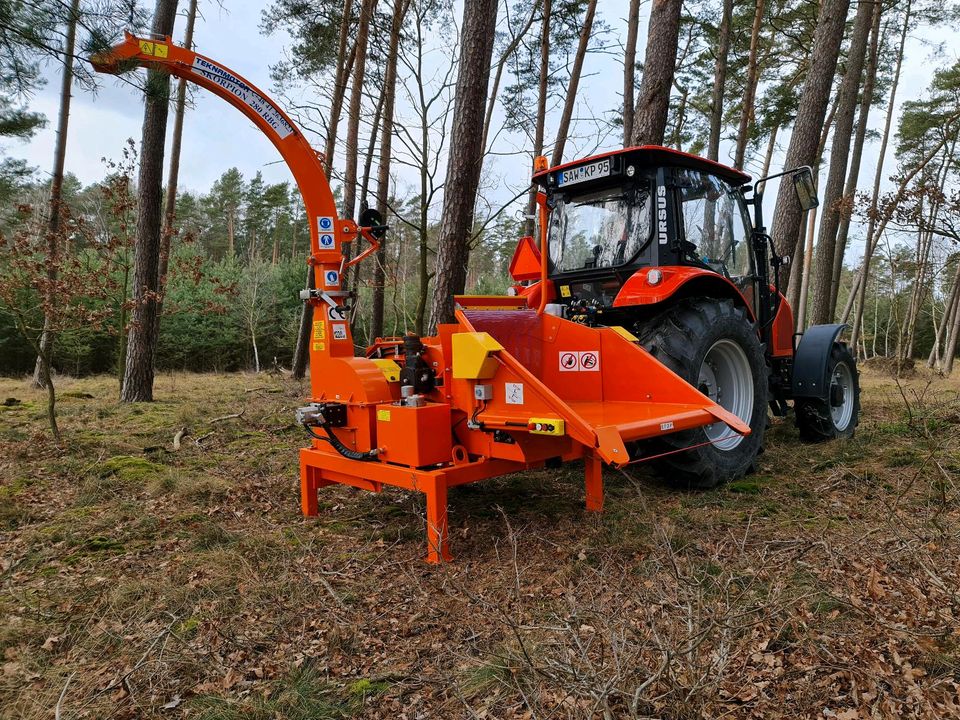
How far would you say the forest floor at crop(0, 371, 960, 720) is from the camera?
7.06 ft

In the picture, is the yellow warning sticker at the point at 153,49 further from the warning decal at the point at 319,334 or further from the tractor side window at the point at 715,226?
the tractor side window at the point at 715,226

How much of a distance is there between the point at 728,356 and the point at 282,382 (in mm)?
10238

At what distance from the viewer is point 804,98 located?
30.5 feet

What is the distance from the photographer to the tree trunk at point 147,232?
941 cm

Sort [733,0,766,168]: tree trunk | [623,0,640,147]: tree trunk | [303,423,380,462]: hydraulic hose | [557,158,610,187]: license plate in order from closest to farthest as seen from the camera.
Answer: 1. [303,423,380,462]: hydraulic hose
2. [557,158,610,187]: license plate
3. [623,0,640,147]: tree trunk
4. [733,0,766,168]: tree trunk

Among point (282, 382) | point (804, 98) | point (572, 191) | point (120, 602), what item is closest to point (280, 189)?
point (282, 382)

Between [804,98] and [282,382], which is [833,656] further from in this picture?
[282,382]

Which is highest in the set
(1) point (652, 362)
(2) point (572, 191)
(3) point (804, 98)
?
(3) point (804, 98)

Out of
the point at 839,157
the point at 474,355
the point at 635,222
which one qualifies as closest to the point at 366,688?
the point at 474,355

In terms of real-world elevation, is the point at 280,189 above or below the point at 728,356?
above

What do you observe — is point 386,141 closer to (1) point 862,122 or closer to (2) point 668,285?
(2) point 668,285

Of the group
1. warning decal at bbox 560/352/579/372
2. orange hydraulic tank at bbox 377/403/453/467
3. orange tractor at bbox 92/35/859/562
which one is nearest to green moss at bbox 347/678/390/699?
orange tractor at bbox 92/35/859/562

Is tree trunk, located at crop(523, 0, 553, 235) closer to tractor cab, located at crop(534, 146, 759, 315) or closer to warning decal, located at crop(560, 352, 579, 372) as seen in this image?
tractor cab, located at crop(534, 146, 759, 315)

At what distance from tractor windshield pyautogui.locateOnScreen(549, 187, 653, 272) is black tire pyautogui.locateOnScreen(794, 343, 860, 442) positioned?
104 inches
